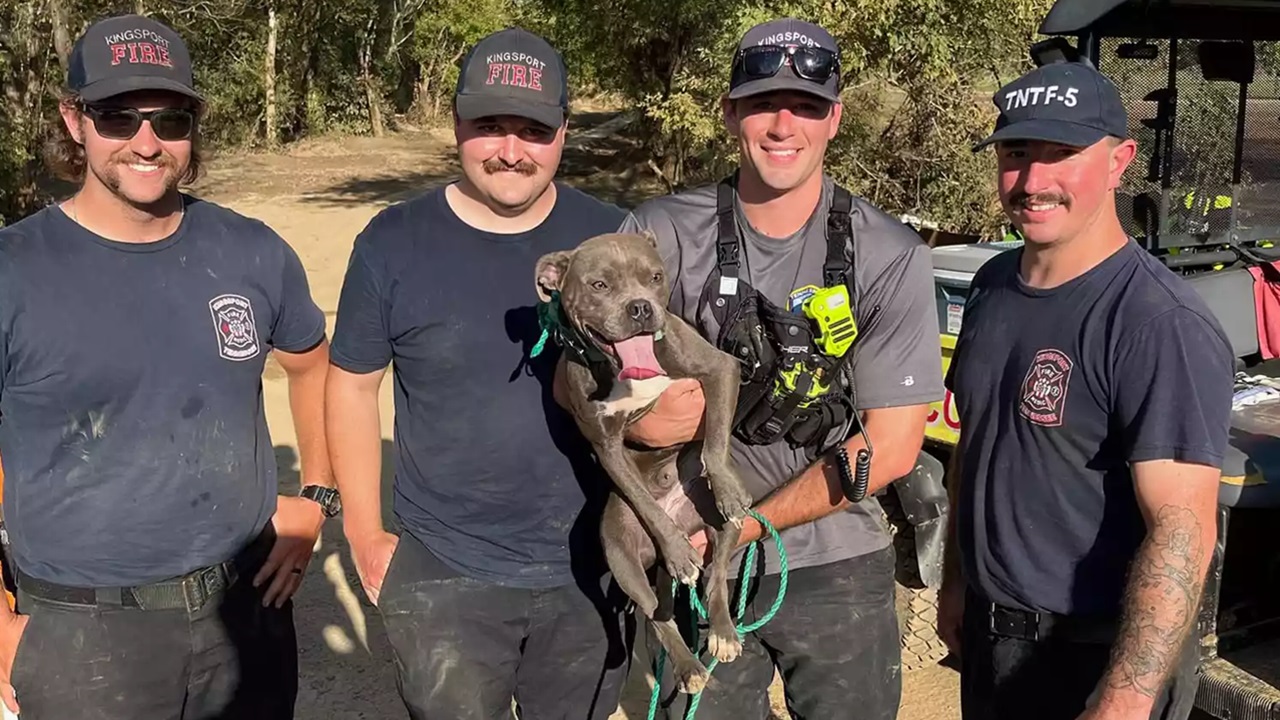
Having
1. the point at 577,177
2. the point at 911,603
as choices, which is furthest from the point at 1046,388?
the point at 577,177

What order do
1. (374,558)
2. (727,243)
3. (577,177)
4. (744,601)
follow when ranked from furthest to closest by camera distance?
(577,177) → (374,558) → (744,601) → (727,243)

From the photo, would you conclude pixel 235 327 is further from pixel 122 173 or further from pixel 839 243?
pixel 839 243

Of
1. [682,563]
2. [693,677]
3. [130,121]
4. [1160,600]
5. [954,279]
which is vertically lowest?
[693,677]

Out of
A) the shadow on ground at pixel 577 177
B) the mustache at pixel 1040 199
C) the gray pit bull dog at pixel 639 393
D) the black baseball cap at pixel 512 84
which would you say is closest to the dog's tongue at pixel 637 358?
the gray pit bull dog at pixel 639 393

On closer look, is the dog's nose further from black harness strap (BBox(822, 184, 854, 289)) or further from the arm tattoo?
the arm tattoo

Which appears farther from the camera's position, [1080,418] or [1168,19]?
[1168,19]

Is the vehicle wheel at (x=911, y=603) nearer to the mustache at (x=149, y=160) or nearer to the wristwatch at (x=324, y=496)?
the wristwatch at (x=324, y=496)

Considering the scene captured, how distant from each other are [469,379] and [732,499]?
821mm

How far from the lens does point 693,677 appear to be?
3.12 meters

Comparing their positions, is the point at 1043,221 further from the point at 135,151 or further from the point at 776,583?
the point at 135,151

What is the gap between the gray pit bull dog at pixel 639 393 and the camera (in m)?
2.96

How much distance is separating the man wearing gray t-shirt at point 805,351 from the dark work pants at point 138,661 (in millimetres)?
1329

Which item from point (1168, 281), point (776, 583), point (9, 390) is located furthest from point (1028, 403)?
point (9, 390)

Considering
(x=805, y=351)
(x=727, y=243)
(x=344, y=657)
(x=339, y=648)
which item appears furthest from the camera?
(x=339, y=648)
